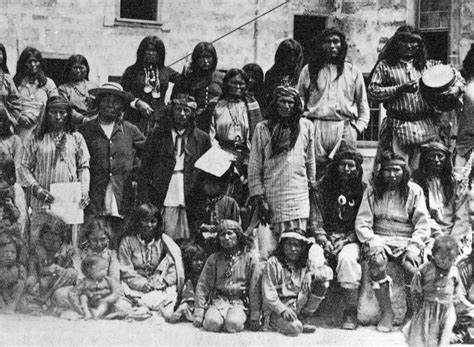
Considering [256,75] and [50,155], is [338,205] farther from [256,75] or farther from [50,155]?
[50,155]

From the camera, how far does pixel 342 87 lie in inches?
328

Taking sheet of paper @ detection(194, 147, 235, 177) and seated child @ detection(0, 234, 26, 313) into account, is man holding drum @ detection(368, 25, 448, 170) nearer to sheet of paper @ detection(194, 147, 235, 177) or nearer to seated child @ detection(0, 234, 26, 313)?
sheet of paper @ detection(194, 147, 235, 177)

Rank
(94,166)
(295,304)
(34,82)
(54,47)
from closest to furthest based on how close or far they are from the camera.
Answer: (295,304) < (94,166) < (34,82) < (54,47)

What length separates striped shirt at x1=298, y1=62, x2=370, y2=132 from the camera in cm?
830

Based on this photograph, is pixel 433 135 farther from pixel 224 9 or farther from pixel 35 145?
pixel 224 9

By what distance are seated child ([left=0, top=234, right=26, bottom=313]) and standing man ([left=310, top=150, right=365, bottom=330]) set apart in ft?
8.16

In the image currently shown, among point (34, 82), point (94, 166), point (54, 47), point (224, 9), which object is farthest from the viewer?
point (224, 9)

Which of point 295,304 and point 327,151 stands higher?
point 327,151

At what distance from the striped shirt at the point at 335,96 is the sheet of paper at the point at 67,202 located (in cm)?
222

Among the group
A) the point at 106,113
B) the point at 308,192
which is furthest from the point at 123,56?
the point at 308,192

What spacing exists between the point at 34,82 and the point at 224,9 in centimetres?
631

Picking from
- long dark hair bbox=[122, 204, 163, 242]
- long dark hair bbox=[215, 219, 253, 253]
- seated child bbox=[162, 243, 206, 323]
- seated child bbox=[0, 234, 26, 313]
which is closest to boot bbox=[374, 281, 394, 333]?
long dark hair bbox=[215, 219, 253, 253]

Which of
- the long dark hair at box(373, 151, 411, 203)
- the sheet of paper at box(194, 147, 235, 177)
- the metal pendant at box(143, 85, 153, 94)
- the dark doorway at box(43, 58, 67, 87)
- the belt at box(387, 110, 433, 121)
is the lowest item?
the long dark hair at box(373, 151, 411, 203)

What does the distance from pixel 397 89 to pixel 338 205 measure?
4.04ft
